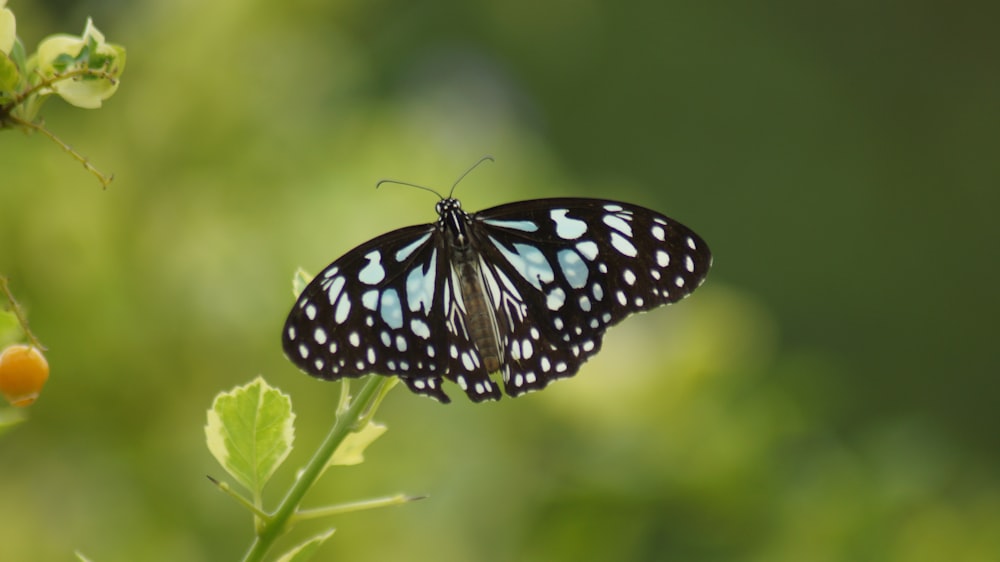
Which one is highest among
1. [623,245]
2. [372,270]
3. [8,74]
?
[623,245]

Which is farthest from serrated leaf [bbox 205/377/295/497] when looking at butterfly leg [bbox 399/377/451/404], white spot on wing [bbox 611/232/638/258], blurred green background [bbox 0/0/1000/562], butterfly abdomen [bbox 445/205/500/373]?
blurred green background [bbox 0/0/1000/562]

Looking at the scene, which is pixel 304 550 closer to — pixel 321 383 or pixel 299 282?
pixel 299 282

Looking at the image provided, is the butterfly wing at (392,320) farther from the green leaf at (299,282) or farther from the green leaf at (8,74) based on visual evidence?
the green leaf at (8,74)

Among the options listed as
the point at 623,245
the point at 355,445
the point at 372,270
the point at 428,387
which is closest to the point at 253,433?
the point at 355,445

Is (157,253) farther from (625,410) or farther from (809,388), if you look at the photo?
(809,388)

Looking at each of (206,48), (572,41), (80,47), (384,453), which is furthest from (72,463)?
(572,41)

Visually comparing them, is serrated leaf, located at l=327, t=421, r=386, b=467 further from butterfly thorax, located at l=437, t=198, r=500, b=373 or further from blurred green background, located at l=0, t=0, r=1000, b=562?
blurred green background, located at l=0, t=0, r=1000, b=562
